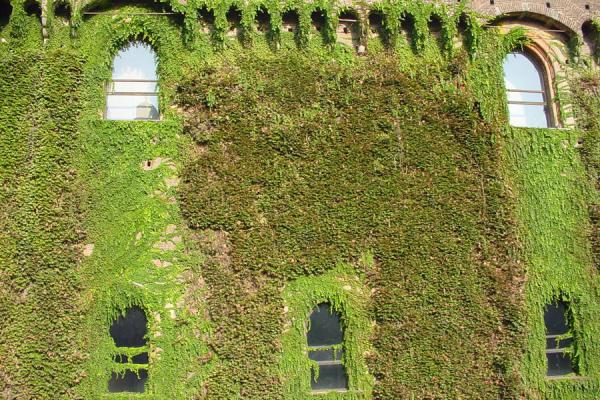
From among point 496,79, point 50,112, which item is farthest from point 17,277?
point 496,79

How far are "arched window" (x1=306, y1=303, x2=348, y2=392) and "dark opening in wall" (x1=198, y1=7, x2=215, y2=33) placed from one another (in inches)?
214

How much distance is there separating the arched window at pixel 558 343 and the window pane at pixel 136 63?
842cm

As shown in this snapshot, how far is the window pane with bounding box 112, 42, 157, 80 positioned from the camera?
10.2m

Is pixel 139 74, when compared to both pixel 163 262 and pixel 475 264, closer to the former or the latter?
pixel 163 262

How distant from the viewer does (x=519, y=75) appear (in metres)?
11.3

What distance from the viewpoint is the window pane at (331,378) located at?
30.0ft

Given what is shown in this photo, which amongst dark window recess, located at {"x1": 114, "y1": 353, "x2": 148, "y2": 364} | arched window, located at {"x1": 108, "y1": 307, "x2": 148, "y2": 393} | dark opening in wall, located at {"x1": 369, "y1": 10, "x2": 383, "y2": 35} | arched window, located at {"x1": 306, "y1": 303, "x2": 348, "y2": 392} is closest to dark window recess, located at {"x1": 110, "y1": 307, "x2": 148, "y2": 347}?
arched window, located at {"x1": 108, "y1": 307, "x2": 148, "y2": 393}

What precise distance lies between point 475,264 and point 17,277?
753 centimetres

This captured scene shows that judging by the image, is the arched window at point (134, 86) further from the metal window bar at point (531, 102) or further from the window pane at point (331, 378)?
the metal window bar at point (531, 102)

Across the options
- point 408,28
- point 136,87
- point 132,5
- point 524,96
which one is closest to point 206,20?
→ point 132,5

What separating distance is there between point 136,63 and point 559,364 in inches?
369

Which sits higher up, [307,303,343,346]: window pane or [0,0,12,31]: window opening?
[0,0,12,31]: window opening

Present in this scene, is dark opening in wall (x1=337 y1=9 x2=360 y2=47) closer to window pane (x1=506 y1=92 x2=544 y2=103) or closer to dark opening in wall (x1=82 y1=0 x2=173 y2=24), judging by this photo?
dark opening in wall (x1=82 y1=0 x2=173 y2=24)

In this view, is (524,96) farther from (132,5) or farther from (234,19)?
(132,5)
